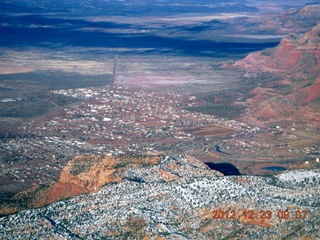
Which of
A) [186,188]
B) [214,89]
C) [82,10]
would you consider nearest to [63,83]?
[214,89]

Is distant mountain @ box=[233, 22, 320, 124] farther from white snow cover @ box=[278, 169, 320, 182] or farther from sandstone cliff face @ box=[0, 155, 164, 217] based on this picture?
sandstone cliff face @ box=[0, 155, 164, 217]

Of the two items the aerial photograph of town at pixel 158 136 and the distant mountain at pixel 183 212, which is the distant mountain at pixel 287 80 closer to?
the aerial photograph of town at pixel 158 136

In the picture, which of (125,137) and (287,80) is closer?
(125,137)

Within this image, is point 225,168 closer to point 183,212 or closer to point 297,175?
point 297,175

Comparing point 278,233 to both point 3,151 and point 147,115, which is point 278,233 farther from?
point 147,115

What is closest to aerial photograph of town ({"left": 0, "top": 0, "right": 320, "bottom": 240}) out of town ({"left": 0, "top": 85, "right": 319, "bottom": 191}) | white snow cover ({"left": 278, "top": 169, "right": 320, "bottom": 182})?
white snow cover ({"left": 278, "top": 169, "right": 320, "bottom": 182})
